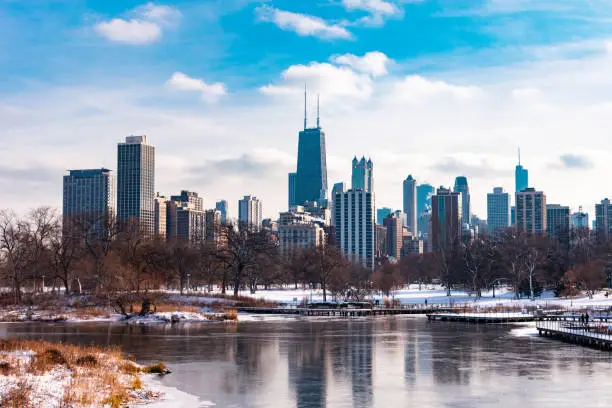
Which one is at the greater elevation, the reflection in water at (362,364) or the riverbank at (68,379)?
the riverbank at (68,379)

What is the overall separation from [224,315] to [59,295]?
26852mm

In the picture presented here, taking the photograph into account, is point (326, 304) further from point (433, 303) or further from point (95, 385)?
point (95, 385)

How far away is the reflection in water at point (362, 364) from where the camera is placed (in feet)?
113

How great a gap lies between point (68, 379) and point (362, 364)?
1728cm

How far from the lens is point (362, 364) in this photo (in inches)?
1825

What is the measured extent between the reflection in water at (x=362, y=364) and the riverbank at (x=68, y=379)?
8.57 ft

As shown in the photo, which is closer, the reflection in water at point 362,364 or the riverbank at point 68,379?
the riverbank at point 68,379

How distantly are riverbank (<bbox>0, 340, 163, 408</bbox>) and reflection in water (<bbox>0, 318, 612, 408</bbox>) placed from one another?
261 cm

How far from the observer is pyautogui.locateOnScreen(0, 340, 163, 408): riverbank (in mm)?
30672

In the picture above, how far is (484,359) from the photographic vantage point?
4872 centimetres

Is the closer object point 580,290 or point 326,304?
point 326,304

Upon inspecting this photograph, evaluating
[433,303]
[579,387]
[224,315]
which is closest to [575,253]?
[433,303]

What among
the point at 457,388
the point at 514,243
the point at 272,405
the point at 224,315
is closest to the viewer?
the point at 272,405

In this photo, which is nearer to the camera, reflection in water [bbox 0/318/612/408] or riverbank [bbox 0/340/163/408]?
riverbank [bbox 0/340/163/408]
